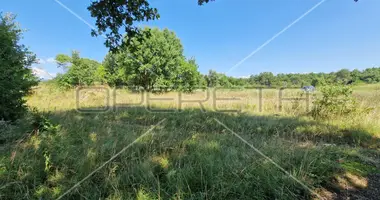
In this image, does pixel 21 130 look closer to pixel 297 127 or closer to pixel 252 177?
pixel 252 177

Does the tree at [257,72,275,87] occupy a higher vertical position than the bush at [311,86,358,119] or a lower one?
higher

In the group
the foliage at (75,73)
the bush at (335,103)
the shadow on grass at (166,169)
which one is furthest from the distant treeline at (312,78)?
the foliage at (75,73)

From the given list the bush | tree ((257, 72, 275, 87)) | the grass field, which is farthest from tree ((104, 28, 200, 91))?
tree ((257, 72, 275, 87))

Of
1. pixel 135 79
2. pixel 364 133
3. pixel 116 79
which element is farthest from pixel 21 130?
pixel 116 79

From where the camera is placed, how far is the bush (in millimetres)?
6031

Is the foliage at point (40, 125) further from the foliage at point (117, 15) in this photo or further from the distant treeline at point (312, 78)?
the distant treeline at point (312, 78)

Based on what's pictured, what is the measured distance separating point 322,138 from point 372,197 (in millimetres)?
2893

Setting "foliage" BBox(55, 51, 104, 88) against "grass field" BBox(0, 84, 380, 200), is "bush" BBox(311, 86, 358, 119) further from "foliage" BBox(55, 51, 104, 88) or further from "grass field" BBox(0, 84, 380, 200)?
"foliage" BBox(55, 51, 104, 88)

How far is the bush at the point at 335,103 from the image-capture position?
237 inches

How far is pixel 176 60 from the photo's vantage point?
84.7 ft

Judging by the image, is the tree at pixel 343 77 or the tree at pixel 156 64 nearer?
the tree at pixel 343 77

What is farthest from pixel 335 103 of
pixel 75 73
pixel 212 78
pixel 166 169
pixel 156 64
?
pixel 212 78

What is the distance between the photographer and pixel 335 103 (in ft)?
20.2

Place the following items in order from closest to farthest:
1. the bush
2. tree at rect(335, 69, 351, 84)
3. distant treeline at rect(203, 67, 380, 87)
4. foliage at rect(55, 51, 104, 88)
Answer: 1. the bush
2. tree at rect(335, 69, 351, 84)
3. distant treeline at rect(203, 67, 380, 87)
4. foliage at rect(55, 51, 104, 88)
